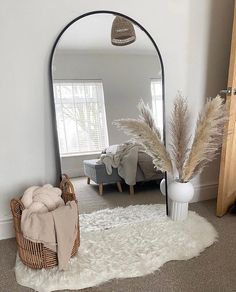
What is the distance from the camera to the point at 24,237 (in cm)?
156

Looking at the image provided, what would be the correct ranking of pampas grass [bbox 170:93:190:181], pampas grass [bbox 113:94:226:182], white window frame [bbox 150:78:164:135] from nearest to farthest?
pampas grass [bbox 113:94:226:182], pampas grass [bbox 170:93:190:181], white window frame [bbox 150:78:164:135]

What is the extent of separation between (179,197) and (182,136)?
0.48m

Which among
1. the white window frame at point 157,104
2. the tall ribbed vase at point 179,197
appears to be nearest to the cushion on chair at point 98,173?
the tall ribbed vase at point 179,197

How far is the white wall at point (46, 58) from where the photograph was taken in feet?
5.94

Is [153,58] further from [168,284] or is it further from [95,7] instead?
[168,284]

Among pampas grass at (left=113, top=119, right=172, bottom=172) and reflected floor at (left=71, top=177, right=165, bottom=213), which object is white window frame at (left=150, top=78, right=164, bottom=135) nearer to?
pampas grass at (left=113, top=119, right=172, bottom=172)

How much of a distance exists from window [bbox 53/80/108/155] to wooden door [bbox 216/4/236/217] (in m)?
0.96

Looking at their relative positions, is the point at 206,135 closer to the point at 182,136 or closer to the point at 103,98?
the point at 182,136

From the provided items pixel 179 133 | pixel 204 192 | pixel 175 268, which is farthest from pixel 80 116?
pixel 204 192

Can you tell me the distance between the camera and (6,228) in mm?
1999

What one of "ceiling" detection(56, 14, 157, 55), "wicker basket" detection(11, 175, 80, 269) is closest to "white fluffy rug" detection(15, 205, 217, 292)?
"wicker basket" detection(11, 175, 80, 269)

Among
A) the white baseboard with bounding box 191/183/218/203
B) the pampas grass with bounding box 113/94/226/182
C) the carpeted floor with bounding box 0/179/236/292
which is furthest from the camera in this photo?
the white baseboard with bounding box 191/183/218/203

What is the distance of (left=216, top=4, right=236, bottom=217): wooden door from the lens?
78.7 inches

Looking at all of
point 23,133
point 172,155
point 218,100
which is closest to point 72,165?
point 23,133
